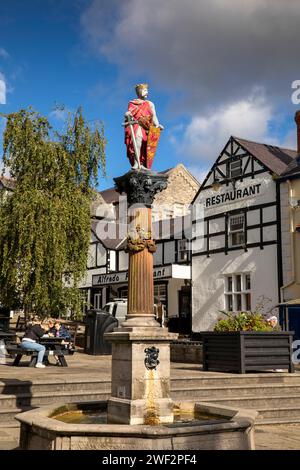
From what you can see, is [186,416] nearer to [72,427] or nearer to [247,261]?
[72,427]

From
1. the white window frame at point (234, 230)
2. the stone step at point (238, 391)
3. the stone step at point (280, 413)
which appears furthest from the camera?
the white window frame at point (234, 230)


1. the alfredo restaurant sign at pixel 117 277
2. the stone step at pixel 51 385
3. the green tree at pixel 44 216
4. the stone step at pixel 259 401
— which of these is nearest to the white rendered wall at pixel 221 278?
the alfredo restaurant sign at pixel 117 277

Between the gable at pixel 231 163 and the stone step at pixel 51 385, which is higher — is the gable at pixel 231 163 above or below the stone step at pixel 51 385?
above

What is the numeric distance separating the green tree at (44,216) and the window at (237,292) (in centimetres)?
795

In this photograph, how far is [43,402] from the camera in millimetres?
9008

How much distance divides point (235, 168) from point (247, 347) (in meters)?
16.6

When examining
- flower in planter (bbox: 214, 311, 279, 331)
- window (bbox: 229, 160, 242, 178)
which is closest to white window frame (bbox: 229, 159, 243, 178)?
window (bbox: 229, 160, 242, 178)

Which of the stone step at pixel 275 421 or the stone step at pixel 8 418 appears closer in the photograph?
the stone step at pixel 8 418

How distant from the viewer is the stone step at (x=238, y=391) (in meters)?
10.3

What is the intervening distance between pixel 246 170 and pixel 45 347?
1590 cm

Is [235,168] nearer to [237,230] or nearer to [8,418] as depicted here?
[237,230]

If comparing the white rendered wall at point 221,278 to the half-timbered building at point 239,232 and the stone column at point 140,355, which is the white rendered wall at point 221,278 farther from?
the stone column at point 140,355

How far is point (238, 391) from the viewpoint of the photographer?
1081cm

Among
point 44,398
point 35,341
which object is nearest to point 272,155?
point 35,341
